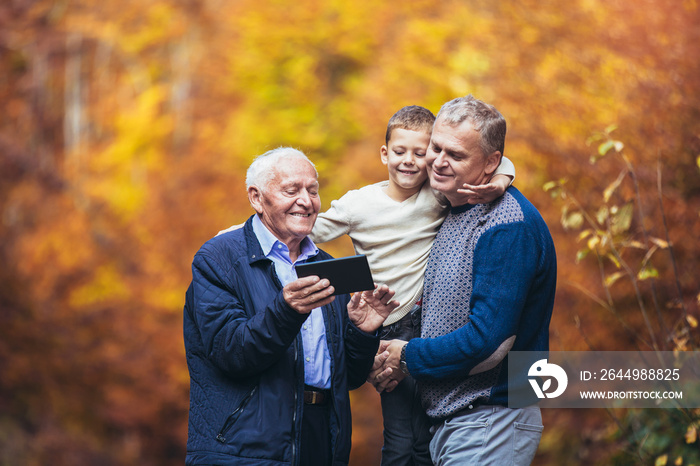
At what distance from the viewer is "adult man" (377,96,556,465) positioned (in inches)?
101

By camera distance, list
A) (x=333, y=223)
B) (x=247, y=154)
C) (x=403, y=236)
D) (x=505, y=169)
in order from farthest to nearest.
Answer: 1. (x=247, y=154)
2. (x=333, y=223)
3. (x=403, y=236)
4. (x=505, y=169)

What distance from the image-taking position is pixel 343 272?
244cm

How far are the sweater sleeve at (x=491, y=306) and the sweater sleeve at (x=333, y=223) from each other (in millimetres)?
697

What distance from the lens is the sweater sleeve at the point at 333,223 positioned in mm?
3131

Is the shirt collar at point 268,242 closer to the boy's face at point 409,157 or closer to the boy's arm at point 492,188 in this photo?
the boy's face at point 409,157

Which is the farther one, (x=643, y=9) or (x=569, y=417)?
(x=569, y=417)

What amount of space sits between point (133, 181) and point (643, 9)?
964cm

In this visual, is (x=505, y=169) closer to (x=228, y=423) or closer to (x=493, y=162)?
(x=493, y=162)

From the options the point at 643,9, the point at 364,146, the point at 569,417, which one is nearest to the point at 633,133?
the point at 643,9

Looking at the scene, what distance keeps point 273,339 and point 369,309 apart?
0.47 metres

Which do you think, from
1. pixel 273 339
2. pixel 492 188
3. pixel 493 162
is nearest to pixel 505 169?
pixel 493 162

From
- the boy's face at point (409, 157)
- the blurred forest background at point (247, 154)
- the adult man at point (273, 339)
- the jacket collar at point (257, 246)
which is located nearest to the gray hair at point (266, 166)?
the adult man at point (273, 339)

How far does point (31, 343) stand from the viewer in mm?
10906

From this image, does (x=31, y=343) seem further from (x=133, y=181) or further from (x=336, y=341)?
(x=336, y=341)
